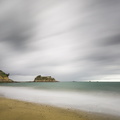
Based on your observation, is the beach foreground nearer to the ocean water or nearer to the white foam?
the ocean water

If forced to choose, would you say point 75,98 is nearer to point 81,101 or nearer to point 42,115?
point 81,101

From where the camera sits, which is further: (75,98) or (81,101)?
(75,98)

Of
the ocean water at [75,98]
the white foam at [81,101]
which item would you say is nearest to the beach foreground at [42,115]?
the ocean water at [75,98]

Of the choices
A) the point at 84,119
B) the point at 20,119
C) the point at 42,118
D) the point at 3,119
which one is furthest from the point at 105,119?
the point at 3,119

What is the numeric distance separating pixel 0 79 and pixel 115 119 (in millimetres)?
155947

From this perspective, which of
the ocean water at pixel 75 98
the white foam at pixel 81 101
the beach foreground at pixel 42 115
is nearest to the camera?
the beach foreground at pixel 42 115

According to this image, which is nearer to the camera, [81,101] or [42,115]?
[42,115]

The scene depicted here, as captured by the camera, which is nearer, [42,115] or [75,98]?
[42,115]

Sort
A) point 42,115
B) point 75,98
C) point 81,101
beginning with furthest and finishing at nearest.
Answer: point 75,98
point 81,101
point 42,115

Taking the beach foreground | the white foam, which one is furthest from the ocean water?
the beach foreground

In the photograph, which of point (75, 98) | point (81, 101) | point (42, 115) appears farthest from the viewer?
point (75, 98)

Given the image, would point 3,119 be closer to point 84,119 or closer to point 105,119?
point 84,119

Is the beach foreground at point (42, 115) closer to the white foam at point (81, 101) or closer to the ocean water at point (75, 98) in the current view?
the ocean water at point (75, 98)

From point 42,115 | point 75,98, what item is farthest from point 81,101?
point 42,115
